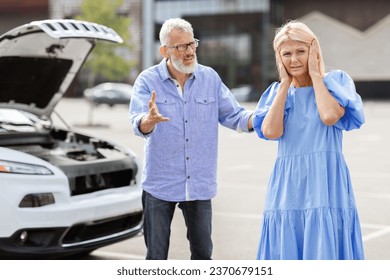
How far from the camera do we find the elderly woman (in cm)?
270

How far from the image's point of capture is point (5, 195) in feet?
13.4

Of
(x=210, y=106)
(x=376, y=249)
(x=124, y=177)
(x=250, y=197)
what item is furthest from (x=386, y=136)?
(x=210, y=106)

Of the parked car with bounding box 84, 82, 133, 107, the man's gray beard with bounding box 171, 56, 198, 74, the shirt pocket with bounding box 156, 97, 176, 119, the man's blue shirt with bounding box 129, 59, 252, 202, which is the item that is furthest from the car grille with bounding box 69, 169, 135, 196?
the parked car with bounding box 84, 82, 133, 107

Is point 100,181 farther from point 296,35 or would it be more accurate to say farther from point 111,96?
point 111,96

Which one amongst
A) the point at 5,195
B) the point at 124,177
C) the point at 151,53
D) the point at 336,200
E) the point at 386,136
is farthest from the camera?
the point at 151,53

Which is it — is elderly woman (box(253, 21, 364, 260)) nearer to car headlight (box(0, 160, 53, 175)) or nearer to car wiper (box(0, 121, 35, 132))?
car headlight (box(0, 160, 53, 175))

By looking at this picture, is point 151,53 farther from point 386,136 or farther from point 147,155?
point 147,155

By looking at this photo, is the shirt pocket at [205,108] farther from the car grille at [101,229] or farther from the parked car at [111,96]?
the parked car at [111,96]

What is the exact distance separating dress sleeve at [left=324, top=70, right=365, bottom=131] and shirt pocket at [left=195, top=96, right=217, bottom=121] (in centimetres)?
75

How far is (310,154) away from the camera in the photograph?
9.01ft

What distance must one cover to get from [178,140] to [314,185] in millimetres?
790

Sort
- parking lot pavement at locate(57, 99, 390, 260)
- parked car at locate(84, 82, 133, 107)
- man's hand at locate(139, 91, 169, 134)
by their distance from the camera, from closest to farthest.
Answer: man's hand at locate(139, 91, 169, 134) → parking lot pavement at locate(57, 99, 390, 260) → parked car at locate(84, 82, 133, 107)

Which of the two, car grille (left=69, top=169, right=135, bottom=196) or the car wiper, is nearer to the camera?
car grille (left=69, top=169, right=135, bottom=196)

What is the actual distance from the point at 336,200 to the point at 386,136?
16191 mm
